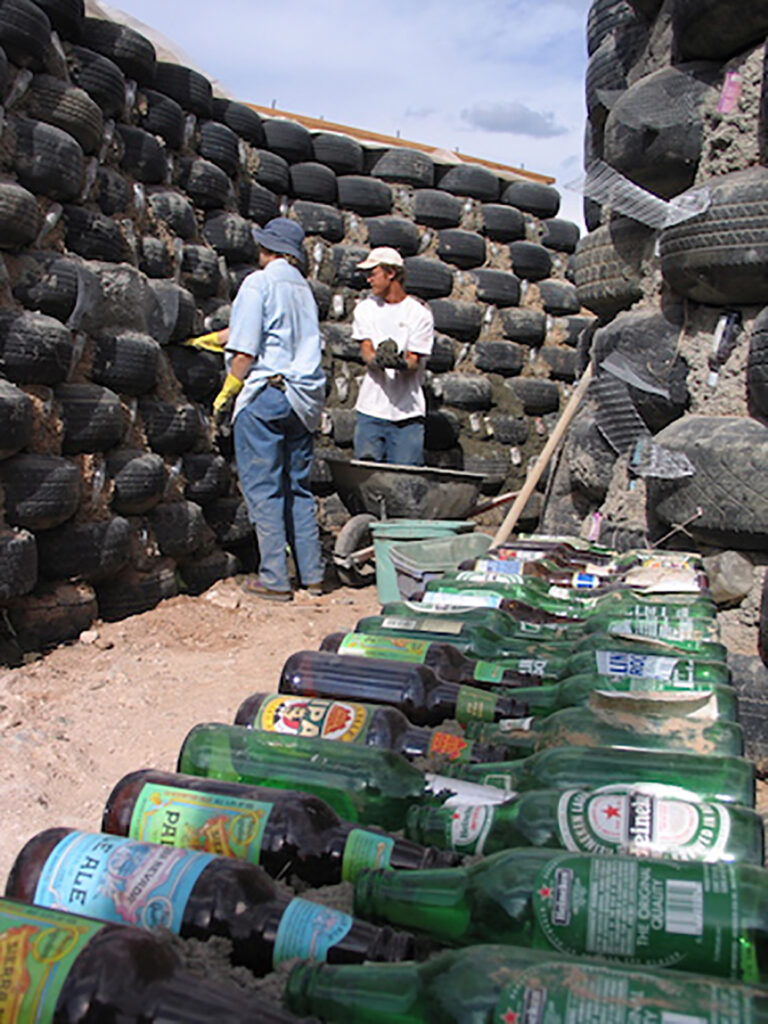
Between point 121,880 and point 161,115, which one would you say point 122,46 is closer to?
point 161,115

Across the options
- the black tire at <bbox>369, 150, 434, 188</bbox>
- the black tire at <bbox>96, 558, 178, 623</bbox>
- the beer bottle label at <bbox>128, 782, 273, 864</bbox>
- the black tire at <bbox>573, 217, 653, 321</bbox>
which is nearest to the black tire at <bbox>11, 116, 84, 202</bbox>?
the black tire at <bbox>96, 558, 178, 623</bbox>

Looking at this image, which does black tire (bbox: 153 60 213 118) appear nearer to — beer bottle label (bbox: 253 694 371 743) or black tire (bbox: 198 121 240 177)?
black tire (bbox: 198 121 240 177)

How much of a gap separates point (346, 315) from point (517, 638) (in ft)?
16.2

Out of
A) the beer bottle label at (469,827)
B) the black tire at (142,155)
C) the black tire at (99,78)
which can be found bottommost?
the beer bottle label at (469,827)

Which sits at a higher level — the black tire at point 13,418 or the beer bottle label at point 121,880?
the black tire at point 13,418

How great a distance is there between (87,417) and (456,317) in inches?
134

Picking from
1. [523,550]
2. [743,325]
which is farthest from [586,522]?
[523,550]

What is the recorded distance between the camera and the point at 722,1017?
0.71 metres

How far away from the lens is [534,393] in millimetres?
7098

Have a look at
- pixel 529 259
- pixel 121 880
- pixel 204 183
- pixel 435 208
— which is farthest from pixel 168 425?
pixel 121 880

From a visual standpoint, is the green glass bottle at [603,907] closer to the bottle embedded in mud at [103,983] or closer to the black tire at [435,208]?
the bottle embedded in mud at [103,983]

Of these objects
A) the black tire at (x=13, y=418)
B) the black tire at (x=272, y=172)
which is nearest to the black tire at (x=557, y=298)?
the black tire at (x=272, y=172)

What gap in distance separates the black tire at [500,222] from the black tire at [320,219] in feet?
3.79

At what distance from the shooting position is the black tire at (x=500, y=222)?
6926 mm
